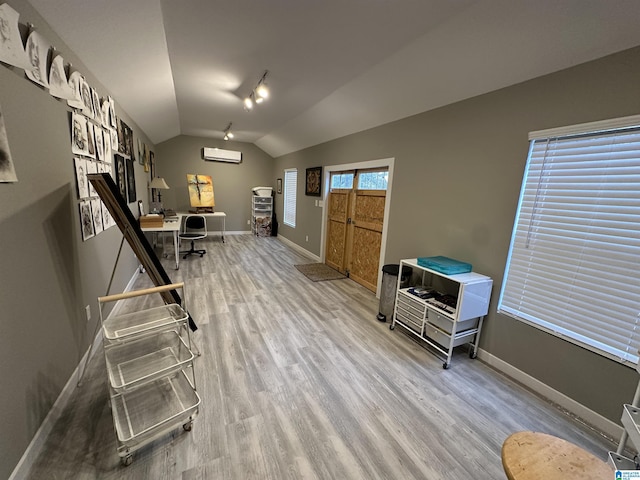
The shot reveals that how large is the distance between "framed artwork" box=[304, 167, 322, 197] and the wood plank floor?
3161mm

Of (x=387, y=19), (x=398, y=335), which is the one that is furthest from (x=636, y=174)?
(x=398, y=335)

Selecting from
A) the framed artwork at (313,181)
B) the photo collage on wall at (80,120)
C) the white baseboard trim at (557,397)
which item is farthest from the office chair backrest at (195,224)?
the white baseboard trim at (557,397)

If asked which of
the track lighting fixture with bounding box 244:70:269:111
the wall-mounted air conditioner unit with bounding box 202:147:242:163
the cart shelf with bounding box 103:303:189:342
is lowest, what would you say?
the cart shelf with bounding box 103:303:189:342

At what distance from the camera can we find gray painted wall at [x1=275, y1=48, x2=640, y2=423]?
165 cm

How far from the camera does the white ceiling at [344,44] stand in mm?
1595

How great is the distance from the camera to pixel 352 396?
1892 millimetres

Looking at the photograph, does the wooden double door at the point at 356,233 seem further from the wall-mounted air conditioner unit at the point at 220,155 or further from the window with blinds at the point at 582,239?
the wall-mounted air conditioner unit at the point at 220,155

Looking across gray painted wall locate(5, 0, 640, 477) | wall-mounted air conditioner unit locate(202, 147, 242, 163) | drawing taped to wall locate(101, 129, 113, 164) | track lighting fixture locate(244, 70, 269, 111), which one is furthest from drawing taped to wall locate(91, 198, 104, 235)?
wall-mounted air conditioner unit locate(202, 147, 242, 163)

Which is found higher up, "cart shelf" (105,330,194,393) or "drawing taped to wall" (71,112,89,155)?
"drawing taped to wall" (71,112,89,155)

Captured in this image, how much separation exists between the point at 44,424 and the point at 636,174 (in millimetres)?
3809

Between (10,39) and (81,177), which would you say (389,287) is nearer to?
(81,177)

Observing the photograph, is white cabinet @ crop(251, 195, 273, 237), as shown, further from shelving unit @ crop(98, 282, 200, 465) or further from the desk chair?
shelving unit @ crop(98, 282, 200, 465)

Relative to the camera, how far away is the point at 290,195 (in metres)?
6.88

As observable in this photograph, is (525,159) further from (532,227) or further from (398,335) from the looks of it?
(398,335)
